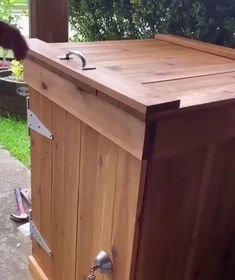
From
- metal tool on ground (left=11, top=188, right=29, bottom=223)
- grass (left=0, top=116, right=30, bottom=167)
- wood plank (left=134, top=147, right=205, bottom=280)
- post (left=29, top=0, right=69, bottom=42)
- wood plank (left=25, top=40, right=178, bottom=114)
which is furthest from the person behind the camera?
grass (left=0, top=116, right=30, bottom=167)

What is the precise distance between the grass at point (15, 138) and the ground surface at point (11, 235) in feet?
0.62

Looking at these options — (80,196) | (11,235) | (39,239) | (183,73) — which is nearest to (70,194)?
(80,196)

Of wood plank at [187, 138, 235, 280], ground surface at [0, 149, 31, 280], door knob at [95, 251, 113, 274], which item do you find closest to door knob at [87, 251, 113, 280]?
door knob at [95, 251, 113, 274]

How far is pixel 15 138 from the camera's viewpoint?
3307mm

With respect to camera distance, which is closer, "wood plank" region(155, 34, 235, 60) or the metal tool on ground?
"wood plank" region(155, 34, 235, 60)

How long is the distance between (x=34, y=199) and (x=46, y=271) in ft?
1.05

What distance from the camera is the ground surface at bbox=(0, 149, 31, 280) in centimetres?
187

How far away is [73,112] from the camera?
3.85ft

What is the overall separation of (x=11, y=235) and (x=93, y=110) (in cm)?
129

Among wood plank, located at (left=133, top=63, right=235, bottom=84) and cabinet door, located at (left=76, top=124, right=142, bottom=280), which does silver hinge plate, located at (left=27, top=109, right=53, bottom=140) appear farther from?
wood plank, located at (left=133, top=63, right=235, bottom=84)

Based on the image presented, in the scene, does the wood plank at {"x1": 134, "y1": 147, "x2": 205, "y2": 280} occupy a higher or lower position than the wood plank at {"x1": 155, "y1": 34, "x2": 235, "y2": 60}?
lower

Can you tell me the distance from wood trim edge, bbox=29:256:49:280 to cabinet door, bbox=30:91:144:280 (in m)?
0.04

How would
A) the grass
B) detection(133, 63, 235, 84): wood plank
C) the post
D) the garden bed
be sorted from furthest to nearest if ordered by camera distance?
the garden bed
the grass
the post
detection(133, 63, 235, 84): wood plank

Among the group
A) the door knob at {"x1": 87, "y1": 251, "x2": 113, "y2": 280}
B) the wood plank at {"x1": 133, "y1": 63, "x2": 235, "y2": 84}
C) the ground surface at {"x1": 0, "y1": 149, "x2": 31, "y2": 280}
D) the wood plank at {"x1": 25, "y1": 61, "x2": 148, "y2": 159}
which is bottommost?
the ground surface at {"x1": 0, "y1": 149, "x2": 31, "y2": 280}
